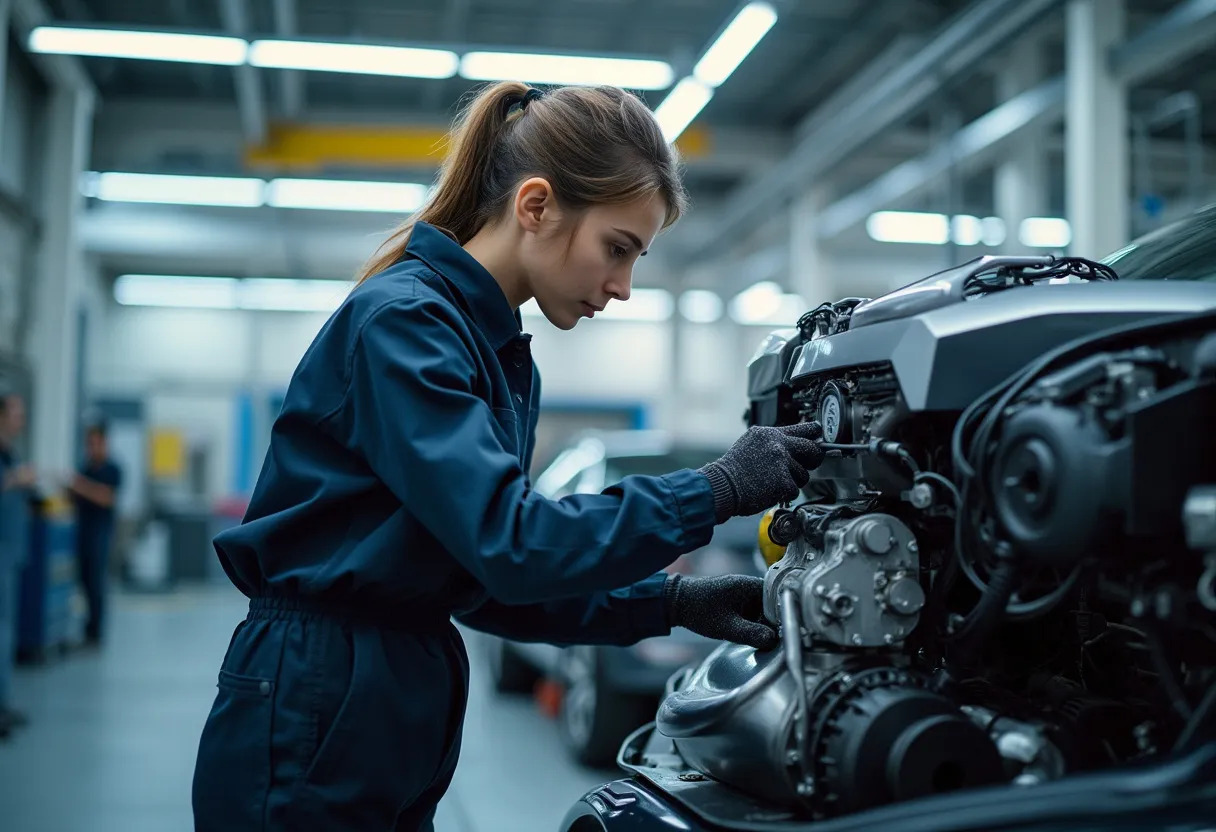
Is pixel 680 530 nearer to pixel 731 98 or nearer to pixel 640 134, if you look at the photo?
pixel 640 134

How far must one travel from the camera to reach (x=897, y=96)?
23.4 ft

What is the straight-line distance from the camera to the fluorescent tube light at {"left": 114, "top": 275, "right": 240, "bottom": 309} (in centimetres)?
1644

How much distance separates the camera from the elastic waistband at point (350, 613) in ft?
4.20

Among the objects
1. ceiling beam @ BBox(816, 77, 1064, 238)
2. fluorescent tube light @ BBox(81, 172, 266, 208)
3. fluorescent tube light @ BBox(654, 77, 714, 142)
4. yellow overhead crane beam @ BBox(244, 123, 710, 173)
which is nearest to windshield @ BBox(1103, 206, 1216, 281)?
ceiling beam @ BBox(816, 77, 1064, 238)

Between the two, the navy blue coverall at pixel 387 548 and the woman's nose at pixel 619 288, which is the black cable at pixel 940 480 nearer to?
the navy blue coverall at pixel 387 548

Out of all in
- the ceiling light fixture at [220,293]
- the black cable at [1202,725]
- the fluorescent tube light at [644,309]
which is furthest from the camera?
the fluorescent tube light at [644,309]

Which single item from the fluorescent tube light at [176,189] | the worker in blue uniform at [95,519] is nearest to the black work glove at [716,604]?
the worker in blue uniform at [95,519]

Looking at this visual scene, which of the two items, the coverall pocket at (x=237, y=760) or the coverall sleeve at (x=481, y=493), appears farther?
the coverall pocket at (x=237, y=760)

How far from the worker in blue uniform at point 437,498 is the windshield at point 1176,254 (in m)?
→ 0.62

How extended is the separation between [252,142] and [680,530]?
10.3m

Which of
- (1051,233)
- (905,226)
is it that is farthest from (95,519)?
(1051,233)

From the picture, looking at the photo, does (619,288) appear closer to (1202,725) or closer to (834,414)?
(834,414)

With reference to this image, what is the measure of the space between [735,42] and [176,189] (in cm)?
760

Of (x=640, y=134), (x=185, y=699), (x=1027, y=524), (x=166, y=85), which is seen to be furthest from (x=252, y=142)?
(x=1027, y=524)
